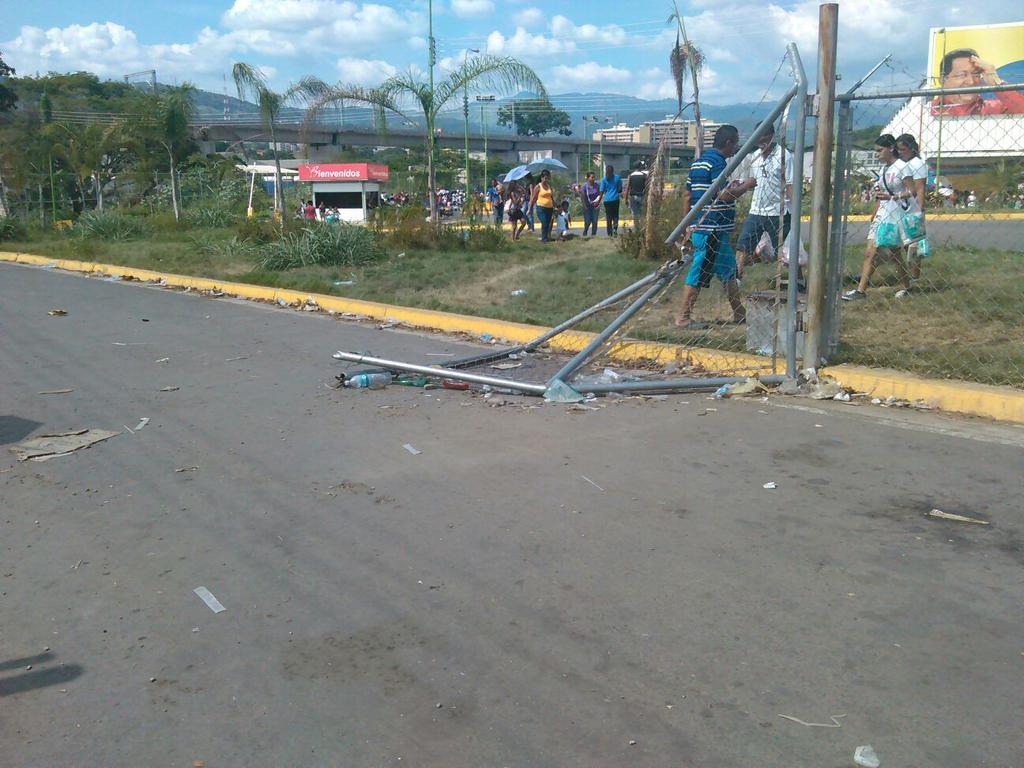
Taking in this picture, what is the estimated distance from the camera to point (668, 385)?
689cm

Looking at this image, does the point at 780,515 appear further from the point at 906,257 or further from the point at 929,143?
the point at 929,143

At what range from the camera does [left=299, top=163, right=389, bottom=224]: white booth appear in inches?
1708

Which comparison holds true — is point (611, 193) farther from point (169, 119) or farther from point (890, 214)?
point (169, 119)

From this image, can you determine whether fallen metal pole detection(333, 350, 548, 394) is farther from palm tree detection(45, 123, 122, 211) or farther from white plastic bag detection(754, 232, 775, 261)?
palm tree detection(45, 123, 122, 211)

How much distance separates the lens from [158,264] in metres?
17.9

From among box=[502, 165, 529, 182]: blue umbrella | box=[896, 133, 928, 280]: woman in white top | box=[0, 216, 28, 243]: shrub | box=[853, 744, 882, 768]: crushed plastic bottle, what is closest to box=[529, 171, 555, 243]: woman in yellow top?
box=[502, 165, 529, 182]: blue umbrella

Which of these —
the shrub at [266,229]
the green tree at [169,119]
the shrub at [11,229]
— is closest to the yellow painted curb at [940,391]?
the shrub at [266,229]

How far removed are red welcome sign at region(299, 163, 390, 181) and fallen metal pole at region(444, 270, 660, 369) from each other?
121 ft

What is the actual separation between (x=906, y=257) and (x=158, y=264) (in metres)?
14.0

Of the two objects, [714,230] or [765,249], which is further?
[765,249]

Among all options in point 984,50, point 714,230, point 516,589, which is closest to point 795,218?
point 714,230

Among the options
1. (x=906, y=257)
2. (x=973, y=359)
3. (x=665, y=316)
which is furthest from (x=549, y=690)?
(x=906, y=257)

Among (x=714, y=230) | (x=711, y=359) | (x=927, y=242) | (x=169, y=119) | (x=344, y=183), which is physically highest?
(x=169, y=119)

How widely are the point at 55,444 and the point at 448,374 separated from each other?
9.23 feet
